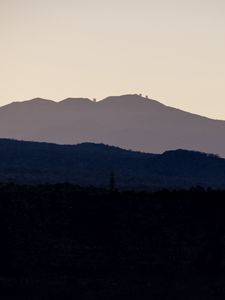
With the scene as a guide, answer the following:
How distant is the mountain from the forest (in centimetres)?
7514

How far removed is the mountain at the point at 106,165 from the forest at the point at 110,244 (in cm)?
7514

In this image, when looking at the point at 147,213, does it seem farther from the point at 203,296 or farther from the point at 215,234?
the point at 203,296

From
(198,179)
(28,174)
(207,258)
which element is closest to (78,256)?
(207,258)

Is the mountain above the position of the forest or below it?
above

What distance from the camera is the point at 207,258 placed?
58.0 metres

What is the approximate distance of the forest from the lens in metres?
53.1

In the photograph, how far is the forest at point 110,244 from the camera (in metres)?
53.1

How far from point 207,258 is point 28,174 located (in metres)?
80.4

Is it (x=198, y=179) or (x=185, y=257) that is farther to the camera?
(x=198, y=179)

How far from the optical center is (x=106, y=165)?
16975cm

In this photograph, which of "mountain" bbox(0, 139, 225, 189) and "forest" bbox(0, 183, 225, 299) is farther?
"mountain" bbox(0, 139, 225, 189)

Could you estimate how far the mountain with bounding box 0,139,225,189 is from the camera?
14675 cm

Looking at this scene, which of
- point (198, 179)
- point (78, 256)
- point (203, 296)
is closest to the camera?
point (203, 296)

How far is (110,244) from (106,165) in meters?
111
